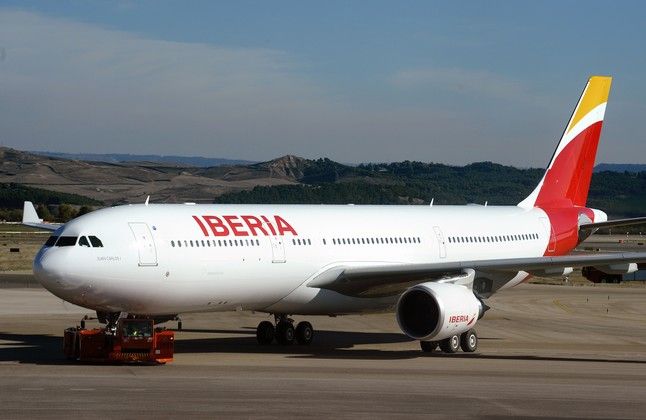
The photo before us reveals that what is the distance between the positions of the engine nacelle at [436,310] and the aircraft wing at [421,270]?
79 cm

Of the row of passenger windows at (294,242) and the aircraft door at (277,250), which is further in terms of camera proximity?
the aircraft door at (277,250)

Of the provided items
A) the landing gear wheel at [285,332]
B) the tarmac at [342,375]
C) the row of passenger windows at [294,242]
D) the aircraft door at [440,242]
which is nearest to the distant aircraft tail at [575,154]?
the tarmac at [342,375]

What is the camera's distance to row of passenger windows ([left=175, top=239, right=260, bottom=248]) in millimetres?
29109

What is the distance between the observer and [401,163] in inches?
6053

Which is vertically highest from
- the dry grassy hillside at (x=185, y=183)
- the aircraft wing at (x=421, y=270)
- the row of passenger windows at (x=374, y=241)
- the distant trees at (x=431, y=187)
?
the dry grassy hillside at (x=185, y=183)

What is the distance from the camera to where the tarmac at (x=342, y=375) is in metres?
21.6

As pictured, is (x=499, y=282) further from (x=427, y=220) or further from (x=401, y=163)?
(x=401, y=163)

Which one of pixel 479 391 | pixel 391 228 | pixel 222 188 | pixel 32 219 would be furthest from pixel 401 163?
pixel 479 391

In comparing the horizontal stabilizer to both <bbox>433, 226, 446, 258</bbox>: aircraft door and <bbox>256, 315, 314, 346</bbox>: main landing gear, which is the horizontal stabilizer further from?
<bbox>256, 315, 314, 346</bbox>: main landing gear

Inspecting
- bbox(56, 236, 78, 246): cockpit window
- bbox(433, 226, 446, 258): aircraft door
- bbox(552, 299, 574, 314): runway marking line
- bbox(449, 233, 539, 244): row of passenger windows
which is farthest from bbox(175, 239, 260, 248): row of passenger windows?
bbox(552, 299, 574, 314): runway marking line

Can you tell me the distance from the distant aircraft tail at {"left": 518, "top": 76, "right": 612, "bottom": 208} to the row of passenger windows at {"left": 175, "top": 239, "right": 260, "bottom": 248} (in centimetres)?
1459

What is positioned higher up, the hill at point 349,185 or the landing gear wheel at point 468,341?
the hill at point 349,185

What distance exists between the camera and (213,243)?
29.8 m

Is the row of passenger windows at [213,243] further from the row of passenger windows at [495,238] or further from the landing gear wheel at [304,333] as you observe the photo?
the row of passenger windows at [495,238]
